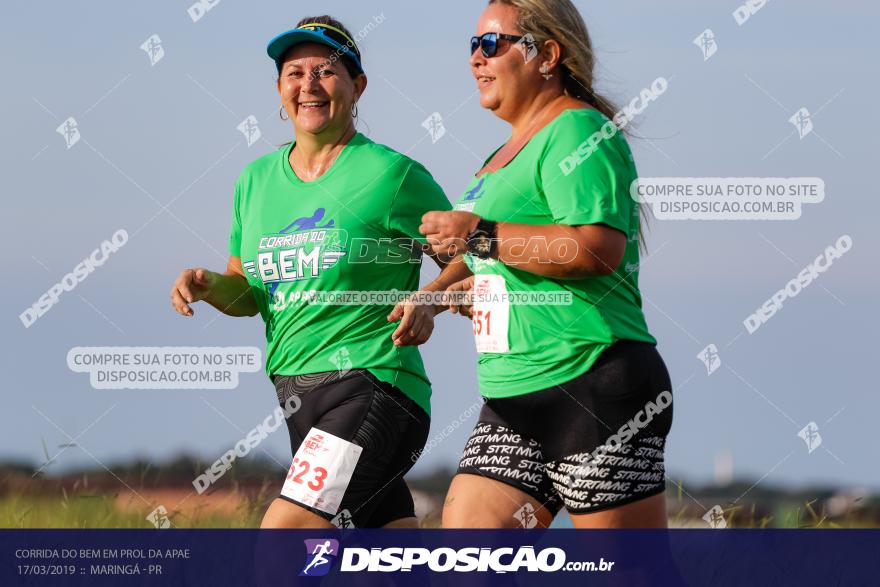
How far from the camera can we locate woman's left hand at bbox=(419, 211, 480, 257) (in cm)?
364

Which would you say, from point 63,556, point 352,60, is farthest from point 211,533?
point 352,60

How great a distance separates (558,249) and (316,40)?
1.65 metres

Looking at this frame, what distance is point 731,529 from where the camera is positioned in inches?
213

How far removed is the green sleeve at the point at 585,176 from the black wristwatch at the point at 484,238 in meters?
0.20

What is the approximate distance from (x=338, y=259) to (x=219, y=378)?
3.14ft

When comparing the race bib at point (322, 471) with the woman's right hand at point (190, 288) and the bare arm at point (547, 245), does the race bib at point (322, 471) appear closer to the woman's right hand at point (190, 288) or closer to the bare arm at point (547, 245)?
the woman's right hand at point (190, 288)

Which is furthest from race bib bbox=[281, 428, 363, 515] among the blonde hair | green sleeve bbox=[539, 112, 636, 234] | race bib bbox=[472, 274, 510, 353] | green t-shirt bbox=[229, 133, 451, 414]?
the blonde hair

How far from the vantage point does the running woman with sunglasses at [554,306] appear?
364 centimetres

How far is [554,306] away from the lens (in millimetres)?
3752

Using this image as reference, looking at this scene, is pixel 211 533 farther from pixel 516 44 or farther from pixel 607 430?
pixel 516 44

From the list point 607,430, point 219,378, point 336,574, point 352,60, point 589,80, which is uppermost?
point 352,60

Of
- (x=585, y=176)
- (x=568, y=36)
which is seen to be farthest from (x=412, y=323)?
(x=568, y=36)

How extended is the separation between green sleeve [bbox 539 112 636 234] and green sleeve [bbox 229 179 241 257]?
1.73 metres

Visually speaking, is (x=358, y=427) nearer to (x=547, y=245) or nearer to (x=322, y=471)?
(x=322, y=471)
